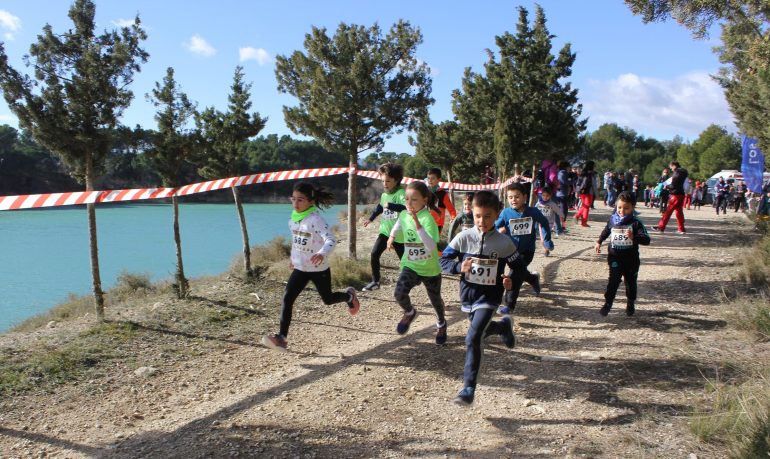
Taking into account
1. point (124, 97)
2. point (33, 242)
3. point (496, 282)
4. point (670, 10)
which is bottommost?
point (33, 242)

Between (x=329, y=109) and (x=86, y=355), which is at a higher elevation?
(x=329, y=109)

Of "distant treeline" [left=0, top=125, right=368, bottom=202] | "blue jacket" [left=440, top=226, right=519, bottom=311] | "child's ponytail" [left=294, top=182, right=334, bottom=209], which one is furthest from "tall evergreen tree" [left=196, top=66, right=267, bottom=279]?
"distant treeline" [left=0, top=125, right=368, bottom=202]

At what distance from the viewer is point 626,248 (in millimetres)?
7176

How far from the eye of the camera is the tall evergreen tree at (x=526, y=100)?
58.2ft

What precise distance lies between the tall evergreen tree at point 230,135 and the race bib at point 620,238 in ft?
21.5

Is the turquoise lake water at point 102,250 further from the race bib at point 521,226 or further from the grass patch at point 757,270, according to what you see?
the grass patch at point 757,270

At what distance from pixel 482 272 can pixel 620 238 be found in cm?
335

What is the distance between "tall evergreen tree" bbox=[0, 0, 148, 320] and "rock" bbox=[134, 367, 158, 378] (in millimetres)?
2517

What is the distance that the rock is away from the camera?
5.58m

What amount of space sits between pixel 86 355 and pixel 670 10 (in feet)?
31.6

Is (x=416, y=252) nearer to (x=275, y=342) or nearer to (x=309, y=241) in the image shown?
(x=309, y=241)

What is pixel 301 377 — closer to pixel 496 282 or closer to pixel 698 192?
pixel 496 282

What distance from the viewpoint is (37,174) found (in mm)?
64000

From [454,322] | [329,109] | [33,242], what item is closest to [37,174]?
[33,242]
